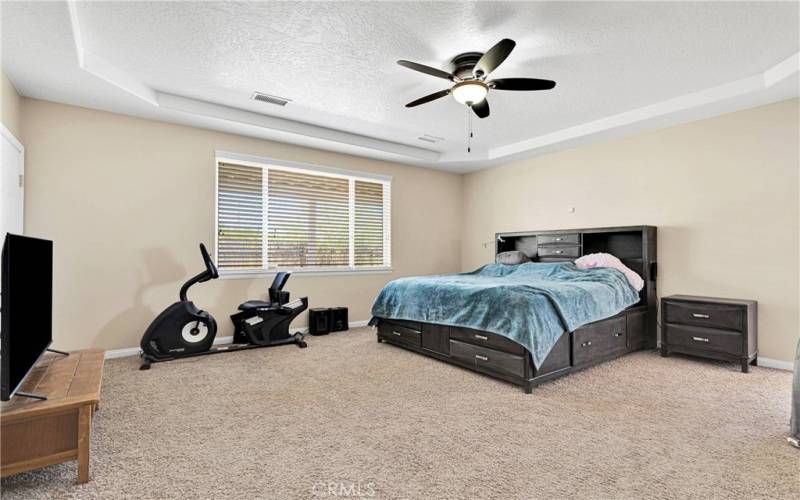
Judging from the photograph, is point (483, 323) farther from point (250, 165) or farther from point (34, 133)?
point (34, 133)

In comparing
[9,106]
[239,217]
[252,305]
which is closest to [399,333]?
[252,305]

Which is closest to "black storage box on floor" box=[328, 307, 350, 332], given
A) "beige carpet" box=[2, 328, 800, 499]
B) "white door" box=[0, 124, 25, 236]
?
"beige carpet" box=[2, 328, 800, 499]

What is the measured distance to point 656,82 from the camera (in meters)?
3.49

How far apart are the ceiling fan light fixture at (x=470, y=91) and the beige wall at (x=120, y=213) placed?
2.75 meters

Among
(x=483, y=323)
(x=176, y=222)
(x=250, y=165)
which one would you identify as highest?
(x=250, y=165)

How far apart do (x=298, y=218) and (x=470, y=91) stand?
9.73 ft

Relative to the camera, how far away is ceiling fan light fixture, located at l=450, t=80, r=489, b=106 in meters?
2.96

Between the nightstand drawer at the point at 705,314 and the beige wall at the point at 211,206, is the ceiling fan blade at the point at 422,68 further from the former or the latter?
the nightstand drawer at the point at 705,314

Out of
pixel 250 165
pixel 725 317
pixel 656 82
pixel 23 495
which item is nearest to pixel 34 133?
pixel 250 165

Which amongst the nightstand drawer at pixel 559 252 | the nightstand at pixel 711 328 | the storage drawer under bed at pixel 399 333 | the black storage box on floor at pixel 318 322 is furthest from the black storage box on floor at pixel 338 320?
the nightstand at pixel 711 328

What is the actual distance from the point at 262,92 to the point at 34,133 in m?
2.12

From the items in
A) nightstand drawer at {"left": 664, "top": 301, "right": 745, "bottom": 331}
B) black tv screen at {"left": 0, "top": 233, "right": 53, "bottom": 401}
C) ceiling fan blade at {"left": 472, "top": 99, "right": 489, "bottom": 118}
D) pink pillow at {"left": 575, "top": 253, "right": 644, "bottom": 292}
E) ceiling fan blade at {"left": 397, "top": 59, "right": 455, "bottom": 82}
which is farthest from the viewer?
pink pillow at {"left": 575, "top": 253, "right": 644, "bottom": 292}

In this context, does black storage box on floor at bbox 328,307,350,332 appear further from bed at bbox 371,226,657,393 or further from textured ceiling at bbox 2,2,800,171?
textured ceiling at bbox 2,2,800,171

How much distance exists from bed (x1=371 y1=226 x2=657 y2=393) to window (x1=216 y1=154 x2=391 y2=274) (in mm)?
1413
